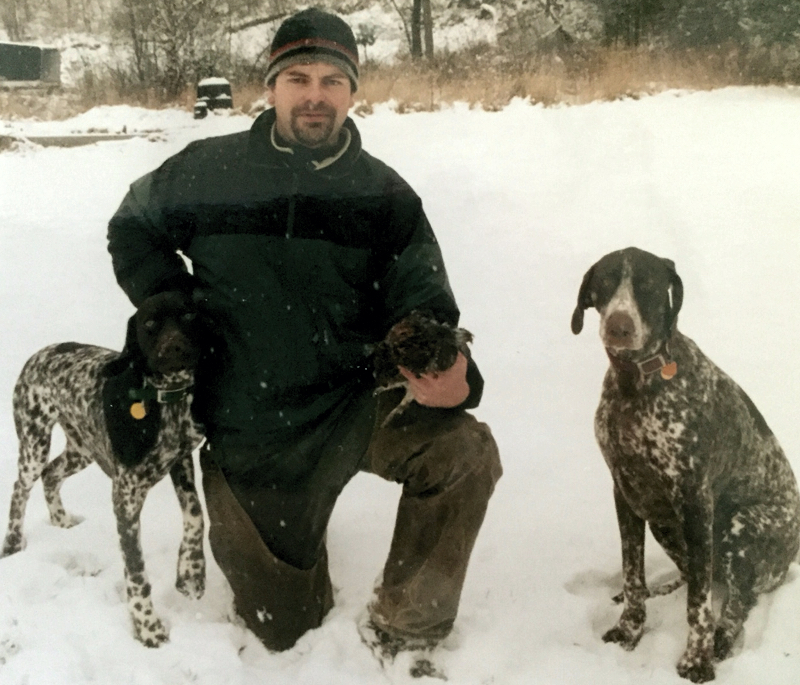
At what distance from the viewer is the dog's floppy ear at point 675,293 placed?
2211mm

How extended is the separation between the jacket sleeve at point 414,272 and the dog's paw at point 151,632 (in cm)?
126

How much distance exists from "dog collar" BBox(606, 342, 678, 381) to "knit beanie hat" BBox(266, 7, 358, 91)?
126cm

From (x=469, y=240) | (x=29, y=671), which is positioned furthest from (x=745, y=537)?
(x=29, y=671)

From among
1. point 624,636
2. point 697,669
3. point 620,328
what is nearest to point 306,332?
point 620,328

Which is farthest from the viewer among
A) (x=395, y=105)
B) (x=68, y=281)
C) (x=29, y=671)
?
(x=68, y=281)

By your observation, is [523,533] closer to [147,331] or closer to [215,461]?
[215,461]

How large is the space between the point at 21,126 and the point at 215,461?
1350 mm

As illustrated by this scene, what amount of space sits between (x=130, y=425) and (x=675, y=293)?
1.81 m

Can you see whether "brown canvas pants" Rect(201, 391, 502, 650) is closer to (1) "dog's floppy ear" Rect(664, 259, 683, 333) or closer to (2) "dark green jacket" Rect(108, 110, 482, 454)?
(2) "dark green jacket" Rect(108, 110, 482, 454)

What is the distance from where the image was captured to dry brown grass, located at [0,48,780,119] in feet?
7.46

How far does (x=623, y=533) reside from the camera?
2471mm

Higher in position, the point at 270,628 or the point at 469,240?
the point at 469,240

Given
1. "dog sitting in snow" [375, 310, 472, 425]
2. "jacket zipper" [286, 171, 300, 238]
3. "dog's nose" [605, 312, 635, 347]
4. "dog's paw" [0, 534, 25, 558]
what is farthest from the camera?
"dog's paw" [0, 534, 25, 558]

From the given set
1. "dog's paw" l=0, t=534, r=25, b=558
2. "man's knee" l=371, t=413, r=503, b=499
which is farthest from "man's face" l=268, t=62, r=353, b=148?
"dog's paw" l=0, t=534, r=25, b=558
